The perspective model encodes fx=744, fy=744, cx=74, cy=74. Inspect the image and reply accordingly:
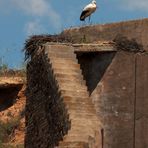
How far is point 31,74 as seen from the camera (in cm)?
1698

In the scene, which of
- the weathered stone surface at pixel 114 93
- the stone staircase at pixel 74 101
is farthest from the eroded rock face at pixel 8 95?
the stone staircase at pixel 74 101

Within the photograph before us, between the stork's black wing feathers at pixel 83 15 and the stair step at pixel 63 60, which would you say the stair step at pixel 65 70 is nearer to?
the stair step at pixel 63 60

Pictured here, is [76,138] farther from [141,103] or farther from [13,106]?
[13,106]

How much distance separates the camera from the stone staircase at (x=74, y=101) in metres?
13.0

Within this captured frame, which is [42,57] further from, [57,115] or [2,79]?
[2,79]

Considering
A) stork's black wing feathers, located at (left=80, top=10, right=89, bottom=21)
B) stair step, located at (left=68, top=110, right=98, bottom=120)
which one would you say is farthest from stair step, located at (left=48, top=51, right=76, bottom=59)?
stork's black wing feathers, located at (left=80, top=10, right=89, bottom=21)

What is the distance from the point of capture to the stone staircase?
13.0 m

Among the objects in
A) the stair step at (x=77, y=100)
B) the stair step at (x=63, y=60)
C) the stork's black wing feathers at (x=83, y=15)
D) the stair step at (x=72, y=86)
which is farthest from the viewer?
the stork's black wing feathers at (x=83, y=15)

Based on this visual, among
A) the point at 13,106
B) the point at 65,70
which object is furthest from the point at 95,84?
the point at 13,106

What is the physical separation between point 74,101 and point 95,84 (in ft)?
5.88

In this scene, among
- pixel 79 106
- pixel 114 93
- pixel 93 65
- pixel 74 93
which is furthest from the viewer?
pixel 93 65

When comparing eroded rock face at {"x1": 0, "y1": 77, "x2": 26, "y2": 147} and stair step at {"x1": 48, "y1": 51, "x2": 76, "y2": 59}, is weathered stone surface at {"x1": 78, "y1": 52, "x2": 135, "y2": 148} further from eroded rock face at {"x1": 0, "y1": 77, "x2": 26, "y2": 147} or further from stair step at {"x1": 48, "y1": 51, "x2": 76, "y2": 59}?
eroded rock face at {"x1": 0, "y1": 77, "x2": 26, "y2": 147}

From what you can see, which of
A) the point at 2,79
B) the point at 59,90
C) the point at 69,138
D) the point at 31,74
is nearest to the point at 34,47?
the point at 31,74

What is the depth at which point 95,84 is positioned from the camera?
51.2 feet
